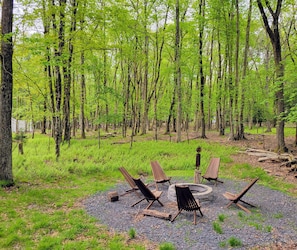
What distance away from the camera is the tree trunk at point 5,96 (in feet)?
23.0

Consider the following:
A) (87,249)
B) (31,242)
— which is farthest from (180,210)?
(31,242)

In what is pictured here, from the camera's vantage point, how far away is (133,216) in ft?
18.3

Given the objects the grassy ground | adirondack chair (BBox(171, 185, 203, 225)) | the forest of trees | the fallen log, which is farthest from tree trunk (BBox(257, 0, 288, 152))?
the fallen log

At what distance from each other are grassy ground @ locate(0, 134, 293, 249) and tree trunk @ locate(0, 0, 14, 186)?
741mm

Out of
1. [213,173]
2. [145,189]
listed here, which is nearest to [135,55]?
[213,173]

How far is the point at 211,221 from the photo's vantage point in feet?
17.2

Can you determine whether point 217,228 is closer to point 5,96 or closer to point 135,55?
point 5,96

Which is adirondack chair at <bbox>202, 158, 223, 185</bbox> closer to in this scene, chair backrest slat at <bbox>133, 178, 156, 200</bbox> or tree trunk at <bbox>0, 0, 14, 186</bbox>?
chair backrest slat at <bbox>133, 178, 156, 200</bbox>

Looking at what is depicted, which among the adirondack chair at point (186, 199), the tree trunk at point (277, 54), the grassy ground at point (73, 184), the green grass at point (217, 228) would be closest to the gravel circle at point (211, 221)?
the green grass at point (217, 228)

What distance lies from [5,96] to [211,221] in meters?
6.73

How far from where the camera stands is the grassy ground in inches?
176

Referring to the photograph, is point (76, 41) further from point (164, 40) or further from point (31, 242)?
point (164, 40)

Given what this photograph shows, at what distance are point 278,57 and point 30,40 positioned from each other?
11.7 m

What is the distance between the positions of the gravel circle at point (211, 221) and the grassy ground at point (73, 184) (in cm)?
38
